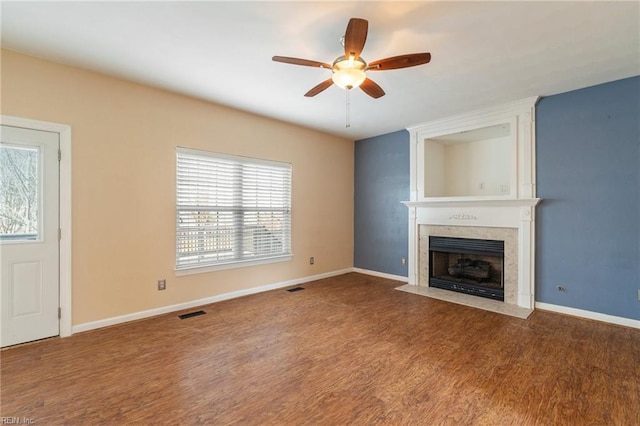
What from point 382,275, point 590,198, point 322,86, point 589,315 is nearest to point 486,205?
point 590,198

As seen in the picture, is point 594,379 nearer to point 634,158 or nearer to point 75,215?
point 634,158

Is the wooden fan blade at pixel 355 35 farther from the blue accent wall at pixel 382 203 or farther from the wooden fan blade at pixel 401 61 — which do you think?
the blue accent wall at pixel 382 203

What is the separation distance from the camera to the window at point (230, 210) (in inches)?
152

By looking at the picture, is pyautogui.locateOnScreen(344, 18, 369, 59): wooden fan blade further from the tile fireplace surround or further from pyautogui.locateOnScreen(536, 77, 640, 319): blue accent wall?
pyautogui.locateOnScreen(536, 77, 640, 319): blue accent wall

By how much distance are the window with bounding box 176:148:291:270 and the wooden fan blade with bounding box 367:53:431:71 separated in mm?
2655

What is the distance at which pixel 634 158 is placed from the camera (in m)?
3.21

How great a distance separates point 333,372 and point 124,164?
3202 mm

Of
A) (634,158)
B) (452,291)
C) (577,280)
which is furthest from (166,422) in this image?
(634,158)

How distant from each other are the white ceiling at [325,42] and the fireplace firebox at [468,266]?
85.1 inches

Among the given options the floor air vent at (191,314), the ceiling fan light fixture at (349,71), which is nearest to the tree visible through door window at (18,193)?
the floor air vent at (191,314)

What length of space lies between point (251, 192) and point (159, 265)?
5.41 feet

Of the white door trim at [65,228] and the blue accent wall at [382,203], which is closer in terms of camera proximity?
the white door trim at [65,228]

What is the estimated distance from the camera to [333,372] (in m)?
2.32

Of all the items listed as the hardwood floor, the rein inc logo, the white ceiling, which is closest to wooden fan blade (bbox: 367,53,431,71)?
the white ceiling
